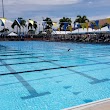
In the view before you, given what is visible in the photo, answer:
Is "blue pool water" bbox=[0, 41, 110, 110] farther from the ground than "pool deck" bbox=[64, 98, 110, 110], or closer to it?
closer to it

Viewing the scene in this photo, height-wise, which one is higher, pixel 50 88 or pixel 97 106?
pixel 97 106

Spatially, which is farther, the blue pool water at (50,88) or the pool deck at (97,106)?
the blue pool water at (50,88)

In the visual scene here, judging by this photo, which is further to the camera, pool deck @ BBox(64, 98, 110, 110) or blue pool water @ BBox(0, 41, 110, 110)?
blue pool water @ BBox(0, 41, 110, 110)

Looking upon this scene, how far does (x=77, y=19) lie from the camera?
4731 cm

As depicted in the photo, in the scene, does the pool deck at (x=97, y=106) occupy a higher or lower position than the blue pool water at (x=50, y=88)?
higher

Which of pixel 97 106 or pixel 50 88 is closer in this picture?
pixel 97 106

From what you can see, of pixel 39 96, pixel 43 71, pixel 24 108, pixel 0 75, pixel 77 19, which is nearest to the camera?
pixel 24 108

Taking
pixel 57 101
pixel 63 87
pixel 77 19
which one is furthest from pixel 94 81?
pixel 77 19

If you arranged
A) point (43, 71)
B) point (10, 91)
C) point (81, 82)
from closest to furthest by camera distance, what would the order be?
point (10, 91), point (81, 82), point (43, 71)

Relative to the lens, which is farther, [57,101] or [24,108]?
[57,101]

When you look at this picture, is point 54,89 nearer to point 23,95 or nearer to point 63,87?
point 63,87

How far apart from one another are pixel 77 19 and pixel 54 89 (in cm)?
4300

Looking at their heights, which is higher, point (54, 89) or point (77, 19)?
point (77, 19)

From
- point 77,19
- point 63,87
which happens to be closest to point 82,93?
point 63,87
